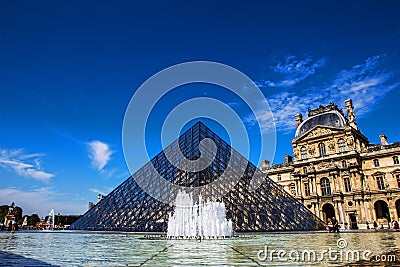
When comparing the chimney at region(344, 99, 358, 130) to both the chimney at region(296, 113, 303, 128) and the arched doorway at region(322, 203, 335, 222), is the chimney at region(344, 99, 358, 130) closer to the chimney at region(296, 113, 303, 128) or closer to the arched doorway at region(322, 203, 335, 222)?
the chimney at region(296, 113, 303, 128)

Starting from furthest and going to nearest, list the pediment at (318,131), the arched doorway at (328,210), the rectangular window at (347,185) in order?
the pediment at (318,131), the arched doorway at (328,210), the rectangular window at (347,185)

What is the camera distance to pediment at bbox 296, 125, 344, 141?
3939cm

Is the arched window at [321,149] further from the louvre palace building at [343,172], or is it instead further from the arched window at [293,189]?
the arched window at [293,189]

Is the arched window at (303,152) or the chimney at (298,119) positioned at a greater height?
the chimney at (298,119)

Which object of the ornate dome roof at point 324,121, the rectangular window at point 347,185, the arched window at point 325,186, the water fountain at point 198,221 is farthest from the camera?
the ornate dome roof at point 324,121

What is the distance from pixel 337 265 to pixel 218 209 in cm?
987

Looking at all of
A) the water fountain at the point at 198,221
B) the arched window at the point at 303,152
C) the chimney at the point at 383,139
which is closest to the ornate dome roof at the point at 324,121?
the arched window at the point at 303,152

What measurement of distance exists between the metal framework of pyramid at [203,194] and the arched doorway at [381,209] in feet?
64.4

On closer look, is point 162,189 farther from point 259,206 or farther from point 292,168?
point 292,168

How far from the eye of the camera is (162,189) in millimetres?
17406

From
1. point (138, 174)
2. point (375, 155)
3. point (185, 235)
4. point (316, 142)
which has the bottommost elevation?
point (185, 235)

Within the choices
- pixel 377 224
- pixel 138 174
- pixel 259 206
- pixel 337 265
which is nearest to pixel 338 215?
pixel 377 224

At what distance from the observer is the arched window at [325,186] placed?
38409 mm

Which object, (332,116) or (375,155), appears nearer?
(375,155)
